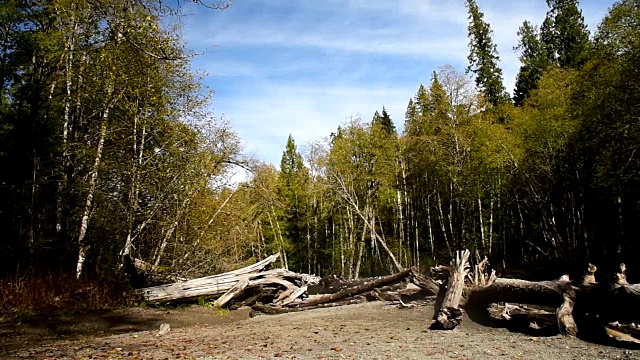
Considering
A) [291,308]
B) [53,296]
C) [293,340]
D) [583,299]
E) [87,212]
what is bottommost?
[291,308]

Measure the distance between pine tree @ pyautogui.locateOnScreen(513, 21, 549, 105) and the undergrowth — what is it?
112 ft

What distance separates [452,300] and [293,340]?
11.4ft

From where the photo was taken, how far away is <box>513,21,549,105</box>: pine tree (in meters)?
37.3

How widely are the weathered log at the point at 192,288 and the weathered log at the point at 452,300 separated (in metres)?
6.83

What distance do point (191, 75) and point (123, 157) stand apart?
10.8ft

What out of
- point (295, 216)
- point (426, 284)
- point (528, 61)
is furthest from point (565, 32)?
point (426, 284)

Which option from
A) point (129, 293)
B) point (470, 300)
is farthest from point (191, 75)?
point (470, 300)

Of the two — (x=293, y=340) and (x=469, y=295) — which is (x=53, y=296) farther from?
(x=469, y=295)

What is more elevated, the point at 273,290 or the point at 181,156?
the point at 181,156

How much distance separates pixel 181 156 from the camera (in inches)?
549

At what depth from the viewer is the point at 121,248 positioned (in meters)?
13.4

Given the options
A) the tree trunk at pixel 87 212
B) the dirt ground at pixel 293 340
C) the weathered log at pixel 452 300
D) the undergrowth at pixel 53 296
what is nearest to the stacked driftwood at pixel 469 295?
the weathered log at pixel 452 300

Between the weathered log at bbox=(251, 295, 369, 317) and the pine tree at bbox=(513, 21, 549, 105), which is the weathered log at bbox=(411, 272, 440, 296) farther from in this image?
the pine tree at bbox=(513, 21, 549, 105)

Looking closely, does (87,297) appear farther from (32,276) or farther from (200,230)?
(200,230)
